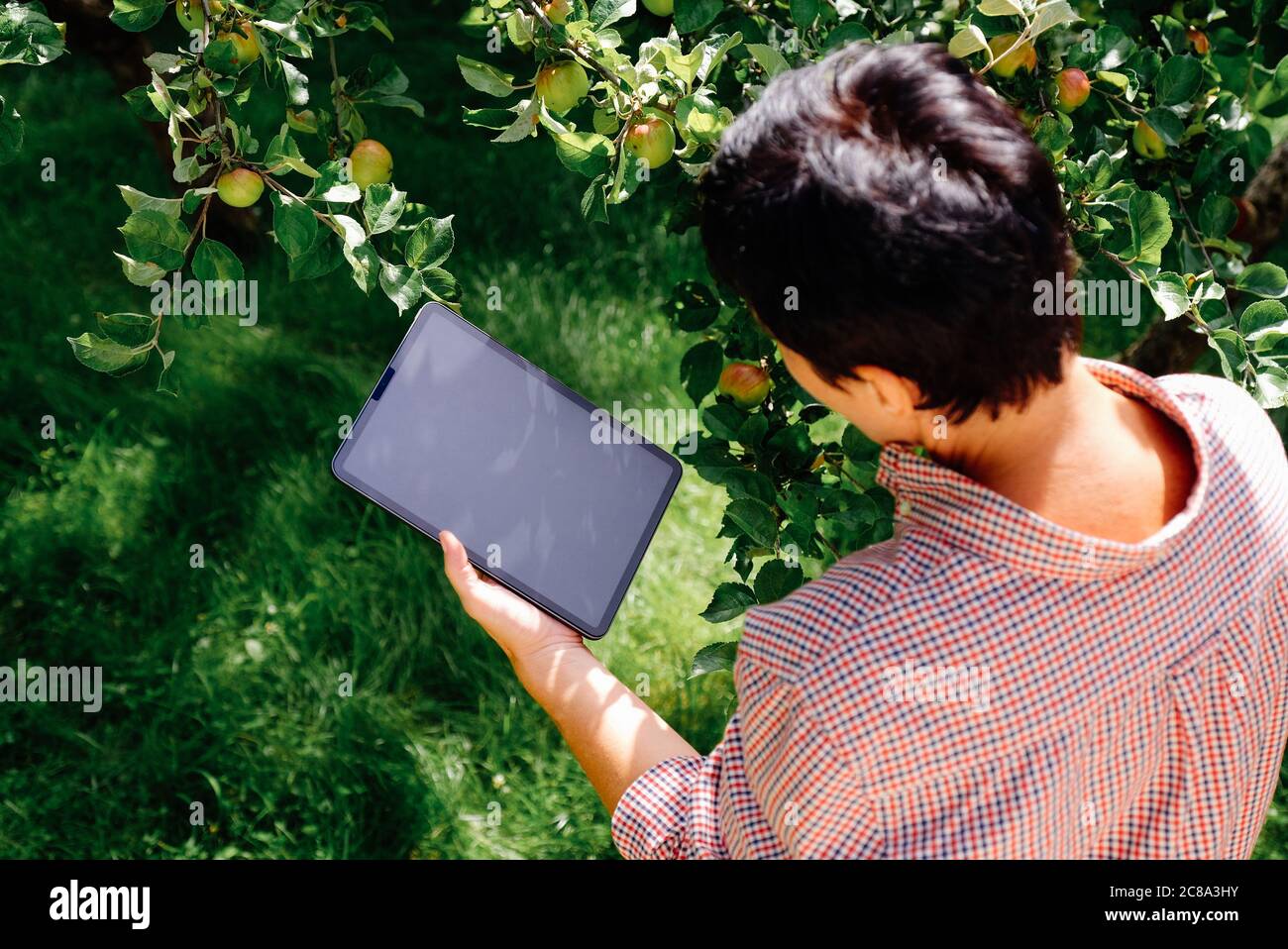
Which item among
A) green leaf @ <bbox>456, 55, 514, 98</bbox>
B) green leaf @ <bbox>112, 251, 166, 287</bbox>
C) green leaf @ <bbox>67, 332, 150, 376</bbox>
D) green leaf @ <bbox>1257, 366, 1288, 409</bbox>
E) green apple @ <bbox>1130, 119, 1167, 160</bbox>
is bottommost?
green leaf @ <bbox>67, 332, 150, 376</bbox>

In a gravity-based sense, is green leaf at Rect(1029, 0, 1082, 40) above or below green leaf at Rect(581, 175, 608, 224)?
above

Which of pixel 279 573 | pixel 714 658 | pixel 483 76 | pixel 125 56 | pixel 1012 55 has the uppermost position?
pixel 1012 55

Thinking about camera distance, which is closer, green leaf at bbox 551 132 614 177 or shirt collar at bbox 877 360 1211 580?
shirt collar at bbox 877 360 1211 580

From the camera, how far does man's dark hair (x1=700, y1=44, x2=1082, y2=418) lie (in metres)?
0.98

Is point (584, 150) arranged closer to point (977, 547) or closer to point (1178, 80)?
point (977, 547)

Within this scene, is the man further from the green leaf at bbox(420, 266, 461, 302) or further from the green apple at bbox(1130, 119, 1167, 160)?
the green apple at bbox(1130, 119, 1167, 160)

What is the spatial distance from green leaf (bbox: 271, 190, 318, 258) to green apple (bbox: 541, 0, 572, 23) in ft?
1.39

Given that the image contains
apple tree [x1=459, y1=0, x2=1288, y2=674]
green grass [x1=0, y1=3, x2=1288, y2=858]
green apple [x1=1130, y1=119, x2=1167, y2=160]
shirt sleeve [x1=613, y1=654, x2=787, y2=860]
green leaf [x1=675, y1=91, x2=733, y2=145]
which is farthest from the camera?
green grass [x1=0, y1=3, x2=1288, y2=858]

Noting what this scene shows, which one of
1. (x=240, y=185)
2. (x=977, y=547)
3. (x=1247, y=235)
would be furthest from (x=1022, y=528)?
(x=1247, y=235)

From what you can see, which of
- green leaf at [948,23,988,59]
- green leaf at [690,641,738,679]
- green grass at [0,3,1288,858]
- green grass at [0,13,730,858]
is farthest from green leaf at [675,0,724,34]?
green grass at [0,13,730,858]

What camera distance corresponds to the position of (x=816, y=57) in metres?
1.53

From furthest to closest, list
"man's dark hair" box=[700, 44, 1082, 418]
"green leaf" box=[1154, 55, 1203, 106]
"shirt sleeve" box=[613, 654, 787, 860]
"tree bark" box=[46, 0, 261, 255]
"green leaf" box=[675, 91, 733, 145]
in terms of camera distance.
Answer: "tree bark" box=[46, 0, 261, 255] < "green leaf" box=[1154, 55, 1203, 106] < "green leaf" box=[675, 91, 733, 145] < "shirt sleeve" box=[613, 654, 787, 860] < "man's dark hair" box=[700, 44, 1082, 418]

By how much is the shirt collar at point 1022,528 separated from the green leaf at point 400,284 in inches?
26.1

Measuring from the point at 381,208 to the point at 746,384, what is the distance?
23.4 inches
